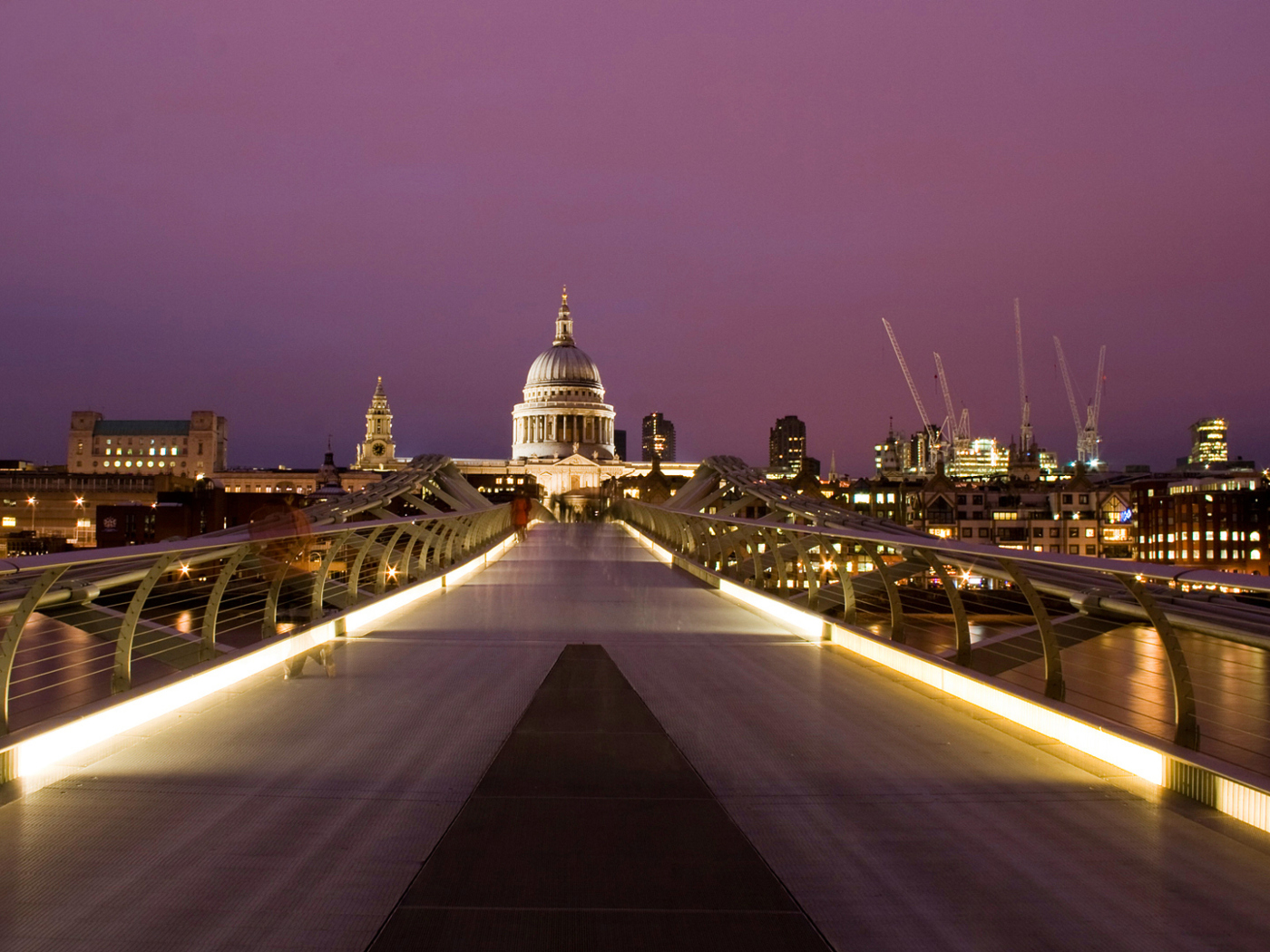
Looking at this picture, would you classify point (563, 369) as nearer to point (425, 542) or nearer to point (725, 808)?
point (425, 542)

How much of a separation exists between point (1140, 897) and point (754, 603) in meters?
10.1

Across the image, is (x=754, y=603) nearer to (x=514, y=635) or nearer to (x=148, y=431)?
(x=514, y=635)

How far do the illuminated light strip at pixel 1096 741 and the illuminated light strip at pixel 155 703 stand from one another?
16.8ft

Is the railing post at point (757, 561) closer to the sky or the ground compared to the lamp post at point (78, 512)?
closer to the sky

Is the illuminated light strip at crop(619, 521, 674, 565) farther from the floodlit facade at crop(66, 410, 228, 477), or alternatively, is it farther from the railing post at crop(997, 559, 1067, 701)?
the floodlit facade at crop(66, 410, 228, 477)

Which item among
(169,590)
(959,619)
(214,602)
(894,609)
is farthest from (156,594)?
(959,619)

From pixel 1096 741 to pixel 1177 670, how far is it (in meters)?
0.88

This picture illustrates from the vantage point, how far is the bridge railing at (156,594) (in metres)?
5.28

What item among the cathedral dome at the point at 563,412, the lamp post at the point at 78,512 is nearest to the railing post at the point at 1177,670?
the lamp post at the point at 78,512

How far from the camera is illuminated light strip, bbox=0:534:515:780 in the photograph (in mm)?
5070

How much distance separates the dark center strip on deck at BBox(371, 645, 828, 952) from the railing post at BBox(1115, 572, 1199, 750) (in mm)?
2309

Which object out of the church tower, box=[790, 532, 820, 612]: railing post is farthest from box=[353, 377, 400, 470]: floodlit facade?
box=[790, 532, 820, 612]: railing post

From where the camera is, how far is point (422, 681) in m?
7.72

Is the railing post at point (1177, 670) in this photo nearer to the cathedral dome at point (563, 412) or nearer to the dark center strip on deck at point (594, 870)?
the dark center strip on deck at point (594, 870)
